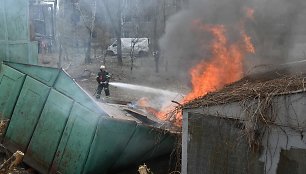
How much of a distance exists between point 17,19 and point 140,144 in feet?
20.6

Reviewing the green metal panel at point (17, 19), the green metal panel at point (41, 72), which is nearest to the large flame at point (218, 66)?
the green metal panel at point (41, 72)

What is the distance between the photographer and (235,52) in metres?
10.1

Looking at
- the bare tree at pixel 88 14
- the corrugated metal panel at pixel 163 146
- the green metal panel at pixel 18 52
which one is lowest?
the corrugated metal panel at pixel 163 146

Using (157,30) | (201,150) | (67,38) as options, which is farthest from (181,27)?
(67,38)

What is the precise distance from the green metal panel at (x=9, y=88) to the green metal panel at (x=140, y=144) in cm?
271

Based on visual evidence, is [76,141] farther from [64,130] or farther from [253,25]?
[253,25]

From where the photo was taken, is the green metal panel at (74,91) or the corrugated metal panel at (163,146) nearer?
the green metal panel at (74,91)

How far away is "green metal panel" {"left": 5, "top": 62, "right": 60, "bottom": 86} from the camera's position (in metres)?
7.19

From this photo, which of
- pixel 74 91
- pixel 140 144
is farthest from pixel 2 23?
pixel 140 144

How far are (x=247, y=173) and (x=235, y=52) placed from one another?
18.7ft

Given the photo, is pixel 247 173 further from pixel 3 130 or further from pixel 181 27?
pixel 181 27

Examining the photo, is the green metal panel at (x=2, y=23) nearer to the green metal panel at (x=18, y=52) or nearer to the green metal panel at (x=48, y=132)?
the green metal panel at (x=18, y=52)

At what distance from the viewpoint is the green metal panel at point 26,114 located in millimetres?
7223

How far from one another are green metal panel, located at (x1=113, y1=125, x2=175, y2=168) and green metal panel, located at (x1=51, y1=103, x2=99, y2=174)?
0.78 meters
